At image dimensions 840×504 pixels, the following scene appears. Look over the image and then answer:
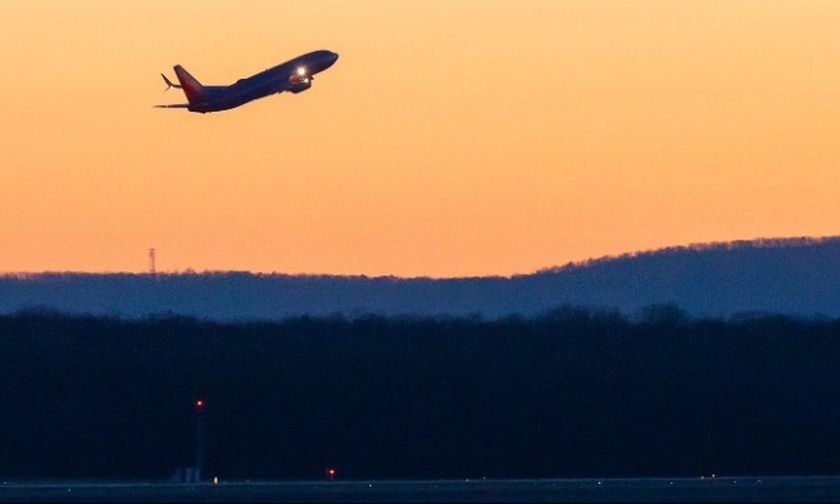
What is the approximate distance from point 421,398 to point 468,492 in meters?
36.6

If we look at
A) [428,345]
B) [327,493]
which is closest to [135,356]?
[428,345]

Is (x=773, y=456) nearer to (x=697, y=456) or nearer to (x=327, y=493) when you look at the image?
(x=697, y=456)

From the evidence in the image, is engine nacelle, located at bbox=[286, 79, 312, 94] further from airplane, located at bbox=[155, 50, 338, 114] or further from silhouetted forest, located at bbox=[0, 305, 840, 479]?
silhouetted forest, located at bbox=[0, 305, 840, 479]

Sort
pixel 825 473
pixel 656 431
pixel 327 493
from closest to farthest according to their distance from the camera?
1. pixel 327 493
2. pixel 825 473
3. pixel 656 431

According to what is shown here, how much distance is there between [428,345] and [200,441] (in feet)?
100.0

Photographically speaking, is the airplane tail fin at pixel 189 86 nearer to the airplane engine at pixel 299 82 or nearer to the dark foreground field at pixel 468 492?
the airplane engine at pixel 299 82

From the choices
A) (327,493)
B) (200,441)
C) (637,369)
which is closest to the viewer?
(327,493)

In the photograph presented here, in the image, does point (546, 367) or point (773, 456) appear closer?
point (773, 456)

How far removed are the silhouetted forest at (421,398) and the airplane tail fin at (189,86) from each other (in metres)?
13.7

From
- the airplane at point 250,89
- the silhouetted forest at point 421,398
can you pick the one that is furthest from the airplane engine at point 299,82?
the silhouetted forest at point 421,398

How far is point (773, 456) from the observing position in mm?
87688

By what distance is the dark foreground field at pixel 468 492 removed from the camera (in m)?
57.0

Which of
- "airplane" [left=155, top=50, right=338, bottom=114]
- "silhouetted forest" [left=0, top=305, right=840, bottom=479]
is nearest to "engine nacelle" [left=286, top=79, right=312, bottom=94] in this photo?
"airplane" [left=155, top=50, right=338, bottom=114]

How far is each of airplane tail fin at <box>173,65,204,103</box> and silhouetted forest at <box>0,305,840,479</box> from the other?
1372 cm
